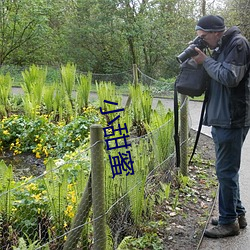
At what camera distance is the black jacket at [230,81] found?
2854 millimetres

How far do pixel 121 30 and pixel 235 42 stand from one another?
43.5 feet

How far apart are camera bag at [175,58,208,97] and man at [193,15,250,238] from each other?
2.4 inches

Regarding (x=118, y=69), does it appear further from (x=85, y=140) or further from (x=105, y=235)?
(x=105, y=235)

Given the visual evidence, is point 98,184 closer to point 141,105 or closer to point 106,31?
point 141,105

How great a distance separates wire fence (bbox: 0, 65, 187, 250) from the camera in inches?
98.4

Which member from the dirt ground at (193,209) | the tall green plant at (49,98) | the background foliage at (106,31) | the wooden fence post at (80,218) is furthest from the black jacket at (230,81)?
the background foliage at (106,31)

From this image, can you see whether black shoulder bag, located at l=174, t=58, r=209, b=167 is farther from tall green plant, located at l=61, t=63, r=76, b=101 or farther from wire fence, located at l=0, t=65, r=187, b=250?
tall green plant, located at l=61, t=63, r=76, b=101

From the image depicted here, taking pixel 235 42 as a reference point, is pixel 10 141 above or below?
below

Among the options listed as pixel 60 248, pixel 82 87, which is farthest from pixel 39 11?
pixel 60 248

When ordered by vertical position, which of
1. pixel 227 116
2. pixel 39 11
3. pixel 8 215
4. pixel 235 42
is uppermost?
pixel 39 11

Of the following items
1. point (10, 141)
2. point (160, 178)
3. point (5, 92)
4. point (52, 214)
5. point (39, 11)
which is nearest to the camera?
point (52, 214)

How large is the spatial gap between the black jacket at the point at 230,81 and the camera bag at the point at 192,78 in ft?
0.30

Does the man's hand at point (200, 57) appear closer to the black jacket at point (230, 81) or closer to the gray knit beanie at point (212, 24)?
the black jacket at point (230, 81)

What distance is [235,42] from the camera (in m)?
2.87
